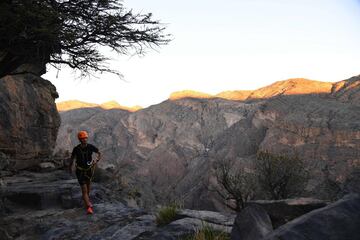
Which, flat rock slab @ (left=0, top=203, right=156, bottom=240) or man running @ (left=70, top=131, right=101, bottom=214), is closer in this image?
flat rock slab @ (left=0, top=203, right=156, bottom=240)

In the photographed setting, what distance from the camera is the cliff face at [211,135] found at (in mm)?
44125

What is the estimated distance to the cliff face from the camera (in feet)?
145

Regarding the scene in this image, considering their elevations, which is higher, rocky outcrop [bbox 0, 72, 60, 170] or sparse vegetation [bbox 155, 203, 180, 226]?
rocky outcrop [bbox 0, 72, 60, 170]

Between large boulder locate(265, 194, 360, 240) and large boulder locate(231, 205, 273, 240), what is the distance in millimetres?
1000

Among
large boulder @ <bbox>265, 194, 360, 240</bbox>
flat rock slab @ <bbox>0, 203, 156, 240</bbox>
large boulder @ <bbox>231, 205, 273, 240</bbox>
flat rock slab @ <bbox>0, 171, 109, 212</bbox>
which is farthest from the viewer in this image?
flat rock slab @ <bbox>0, 171, 109, 212</bbox>

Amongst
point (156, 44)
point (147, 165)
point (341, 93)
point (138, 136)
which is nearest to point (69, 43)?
point (156, 44)

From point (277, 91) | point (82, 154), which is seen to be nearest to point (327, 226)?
point (82, 154)

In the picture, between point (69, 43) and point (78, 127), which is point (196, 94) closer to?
point (78, 127)

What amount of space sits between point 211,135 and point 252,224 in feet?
263

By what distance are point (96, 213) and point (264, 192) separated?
800 inches

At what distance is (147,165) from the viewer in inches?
2547

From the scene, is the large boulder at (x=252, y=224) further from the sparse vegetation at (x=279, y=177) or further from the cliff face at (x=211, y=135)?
the sparse vegetation at (x=279, y=177)

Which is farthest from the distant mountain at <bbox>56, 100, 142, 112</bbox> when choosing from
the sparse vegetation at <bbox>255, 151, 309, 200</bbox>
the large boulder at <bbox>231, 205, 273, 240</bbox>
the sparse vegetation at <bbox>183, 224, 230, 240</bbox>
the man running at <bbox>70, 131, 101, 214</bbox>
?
the large boulder at <bbox>231, 205, 273, 240</bbox>

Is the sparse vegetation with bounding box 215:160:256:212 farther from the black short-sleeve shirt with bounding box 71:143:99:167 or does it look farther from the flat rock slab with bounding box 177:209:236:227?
the black short-sleeve shirt with bounding box 71:143:99:167
